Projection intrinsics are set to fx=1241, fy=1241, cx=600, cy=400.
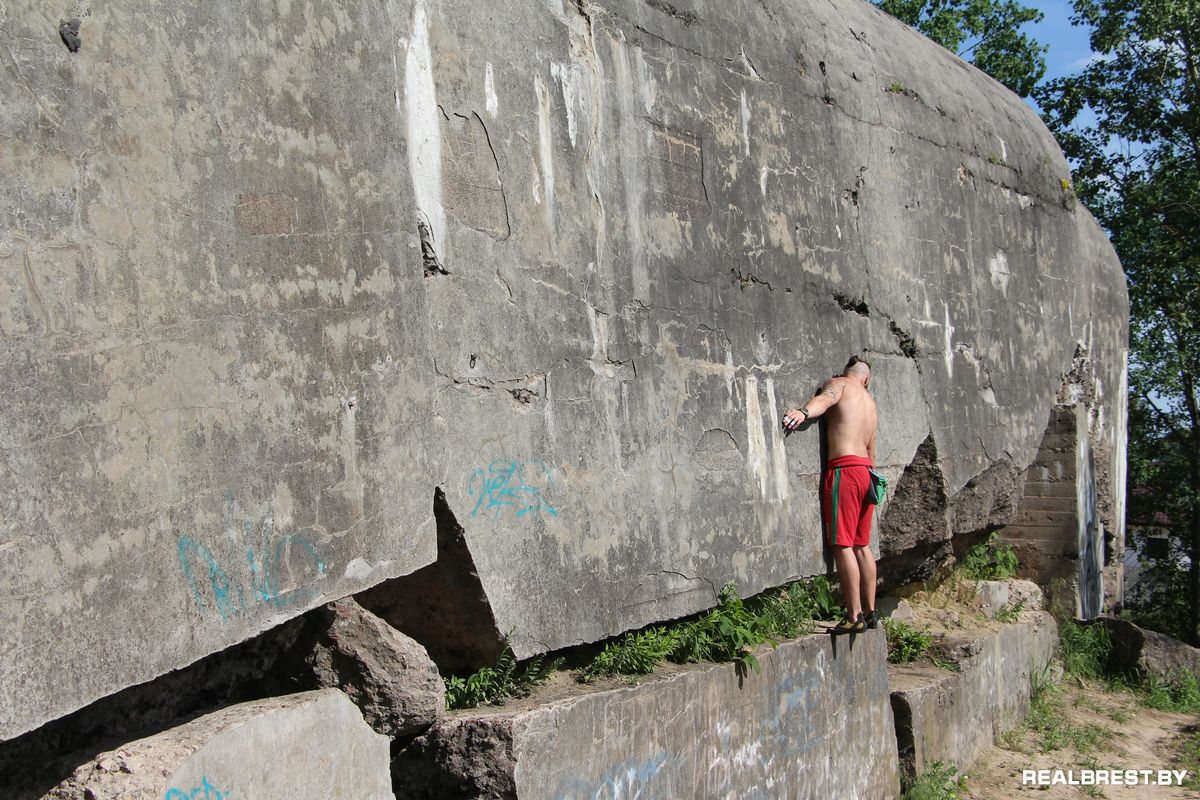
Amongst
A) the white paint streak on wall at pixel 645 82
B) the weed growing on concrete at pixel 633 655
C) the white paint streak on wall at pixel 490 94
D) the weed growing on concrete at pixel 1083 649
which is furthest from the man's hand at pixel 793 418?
the weed growing on concrete at pixel 1083 649

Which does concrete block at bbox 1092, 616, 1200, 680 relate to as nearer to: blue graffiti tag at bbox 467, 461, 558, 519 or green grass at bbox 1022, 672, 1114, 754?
green grass at bbox 1022, 672, 1114, 754

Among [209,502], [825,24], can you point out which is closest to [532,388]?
[209,502]

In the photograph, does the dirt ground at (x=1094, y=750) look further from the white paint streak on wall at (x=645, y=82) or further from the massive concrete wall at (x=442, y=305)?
the white paint streak on wall at (x=645, y=82)

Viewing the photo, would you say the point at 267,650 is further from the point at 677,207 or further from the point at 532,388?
the point at 677,207

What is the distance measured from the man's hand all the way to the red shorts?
291mm

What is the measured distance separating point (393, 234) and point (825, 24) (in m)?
3.10

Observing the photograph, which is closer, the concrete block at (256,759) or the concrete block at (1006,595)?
the concrete block at (256,759)

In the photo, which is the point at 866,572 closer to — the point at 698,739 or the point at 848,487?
the point at 848,487

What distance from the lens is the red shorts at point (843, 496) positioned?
4.93 m

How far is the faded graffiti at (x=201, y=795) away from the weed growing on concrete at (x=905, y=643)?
4073 mm

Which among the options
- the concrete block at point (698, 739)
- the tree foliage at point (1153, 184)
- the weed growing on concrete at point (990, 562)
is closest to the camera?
the concrete block at point (698, 739)

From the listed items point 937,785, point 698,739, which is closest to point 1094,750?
point 937,785

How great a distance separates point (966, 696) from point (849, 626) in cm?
135

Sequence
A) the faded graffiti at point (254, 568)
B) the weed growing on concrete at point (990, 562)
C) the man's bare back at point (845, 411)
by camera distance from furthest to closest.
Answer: the weed growing on concrete at point (990, 562) → the man's bare back at point (845, 411) → the faded graffiti at point (254, 568)
